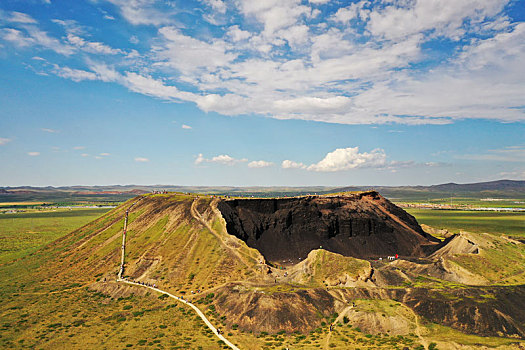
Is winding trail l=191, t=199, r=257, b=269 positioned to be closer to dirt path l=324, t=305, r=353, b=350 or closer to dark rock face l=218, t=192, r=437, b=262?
dark rock face l=218, t=192, r=437, b=262

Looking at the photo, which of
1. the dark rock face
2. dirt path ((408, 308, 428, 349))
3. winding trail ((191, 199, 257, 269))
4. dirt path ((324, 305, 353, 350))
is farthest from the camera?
the dark rock face

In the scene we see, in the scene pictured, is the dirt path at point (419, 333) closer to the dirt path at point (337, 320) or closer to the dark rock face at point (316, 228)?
the dirt path at point (337, 320)

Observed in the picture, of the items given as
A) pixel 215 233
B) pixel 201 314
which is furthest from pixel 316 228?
pixel 201 314

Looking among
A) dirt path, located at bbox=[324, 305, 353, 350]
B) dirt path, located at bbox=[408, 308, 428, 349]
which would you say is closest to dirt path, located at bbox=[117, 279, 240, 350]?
dirt path, located at bbox=[324, 305, 353, 350]

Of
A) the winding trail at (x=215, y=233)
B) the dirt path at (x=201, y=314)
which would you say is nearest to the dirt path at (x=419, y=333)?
the dirt path at (x=201, y=314)

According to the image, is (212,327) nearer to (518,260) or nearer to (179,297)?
(179,297)

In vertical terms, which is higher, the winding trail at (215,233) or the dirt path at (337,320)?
the winding trail at (215,233)

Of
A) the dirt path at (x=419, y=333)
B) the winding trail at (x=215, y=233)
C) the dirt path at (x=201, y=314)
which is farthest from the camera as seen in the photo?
the winding trail at (x=215, y=233)

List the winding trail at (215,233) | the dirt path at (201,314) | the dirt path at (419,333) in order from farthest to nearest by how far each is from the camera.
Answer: the winding trail at (215,233) < the dirt path at (201,314) < the dirt path at (419,333)

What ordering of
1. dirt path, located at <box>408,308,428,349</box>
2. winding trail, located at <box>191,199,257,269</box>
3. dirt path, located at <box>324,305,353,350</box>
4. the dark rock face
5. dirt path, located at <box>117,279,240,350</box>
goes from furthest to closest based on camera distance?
the dark rock face < winding trail, located at <box>191,199,257,269</box> < dirt path, located at <box>117,279,240,350</box> < dirt path, located at <box>324,305,353,350</box> < dirt path, located at <box>408,308,428,349</box>
